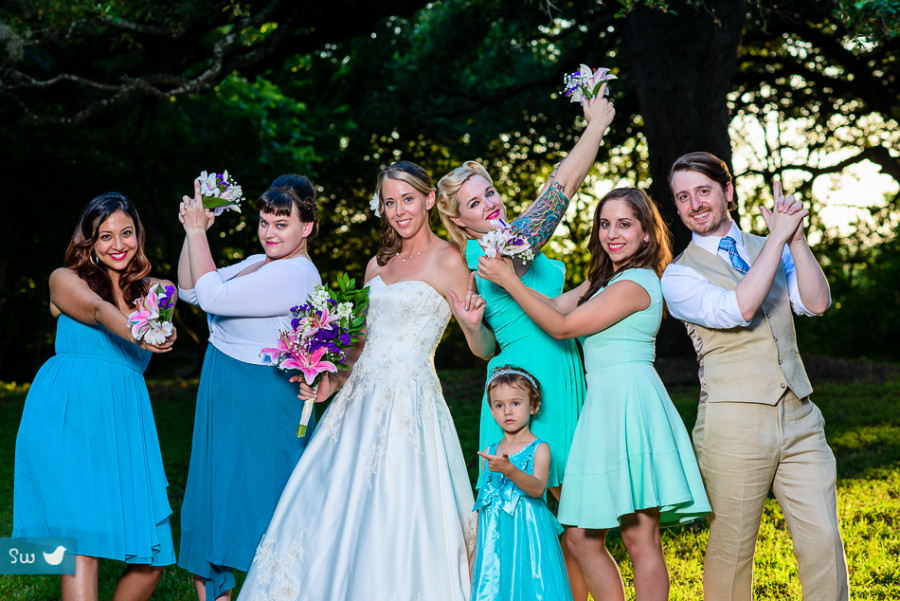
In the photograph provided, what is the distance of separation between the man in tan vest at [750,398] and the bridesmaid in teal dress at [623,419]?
169mm

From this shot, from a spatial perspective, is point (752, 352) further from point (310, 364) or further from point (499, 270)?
point (310, 364)

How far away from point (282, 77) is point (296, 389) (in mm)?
16885

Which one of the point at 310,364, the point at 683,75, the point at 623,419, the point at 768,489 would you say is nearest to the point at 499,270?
the point at 623,419

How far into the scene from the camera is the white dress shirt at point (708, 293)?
12.5 ft

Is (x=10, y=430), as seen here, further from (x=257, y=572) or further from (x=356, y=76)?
(x=356, y=76)

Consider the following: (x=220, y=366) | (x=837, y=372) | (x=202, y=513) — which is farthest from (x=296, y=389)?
(x=837, y=372)

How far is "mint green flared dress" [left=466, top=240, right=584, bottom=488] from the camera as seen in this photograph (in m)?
4.53

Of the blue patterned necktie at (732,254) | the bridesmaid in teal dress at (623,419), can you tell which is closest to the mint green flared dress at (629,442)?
the bridesmaid in teal dress at (623,419)

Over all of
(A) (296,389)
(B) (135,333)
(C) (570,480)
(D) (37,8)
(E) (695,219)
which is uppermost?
(D) (37,8)

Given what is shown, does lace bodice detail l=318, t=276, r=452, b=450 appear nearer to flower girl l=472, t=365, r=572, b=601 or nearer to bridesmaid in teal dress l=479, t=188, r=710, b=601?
flower girl l=472, t=365, r=572, b=601

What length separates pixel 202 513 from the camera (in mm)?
4652

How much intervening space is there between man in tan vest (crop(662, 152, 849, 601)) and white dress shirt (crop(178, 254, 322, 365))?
73.8 inches

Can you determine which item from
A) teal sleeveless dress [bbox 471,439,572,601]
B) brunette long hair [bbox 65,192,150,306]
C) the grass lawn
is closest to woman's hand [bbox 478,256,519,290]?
teal sleeveless dress [bbox 471,439,572,601]

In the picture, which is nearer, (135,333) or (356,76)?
(135,333)
